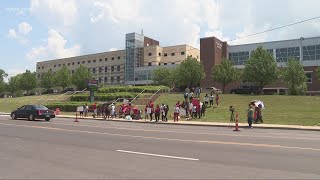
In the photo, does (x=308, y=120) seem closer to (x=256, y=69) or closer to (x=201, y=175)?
(x=201, y=175)

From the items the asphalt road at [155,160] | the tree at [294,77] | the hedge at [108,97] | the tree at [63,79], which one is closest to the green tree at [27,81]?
the tree at [63,79]

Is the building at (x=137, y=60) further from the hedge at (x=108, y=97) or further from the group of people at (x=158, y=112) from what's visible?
the group of people at (x=158, y=112)

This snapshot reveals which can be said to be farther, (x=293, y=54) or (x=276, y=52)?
(x=276, y=52)

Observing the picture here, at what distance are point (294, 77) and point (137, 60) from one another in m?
64.9

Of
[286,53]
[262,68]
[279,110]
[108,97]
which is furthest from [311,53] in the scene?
[279,110]

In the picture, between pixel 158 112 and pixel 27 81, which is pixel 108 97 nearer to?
pixel 158 112

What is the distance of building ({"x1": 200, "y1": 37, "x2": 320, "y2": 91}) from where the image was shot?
82.5 meters

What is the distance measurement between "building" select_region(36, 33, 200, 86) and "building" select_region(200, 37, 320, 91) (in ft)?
52.8

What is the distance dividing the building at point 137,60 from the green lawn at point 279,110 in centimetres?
6009

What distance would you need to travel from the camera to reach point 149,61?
388 feet

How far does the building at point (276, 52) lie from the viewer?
3247 inches

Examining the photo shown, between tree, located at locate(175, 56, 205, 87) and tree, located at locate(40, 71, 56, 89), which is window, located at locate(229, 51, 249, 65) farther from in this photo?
tree, located at locate(40, 71, 56, 89)

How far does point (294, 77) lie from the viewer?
59.5 metres

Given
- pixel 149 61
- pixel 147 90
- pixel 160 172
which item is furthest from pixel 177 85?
pixel 160 172
